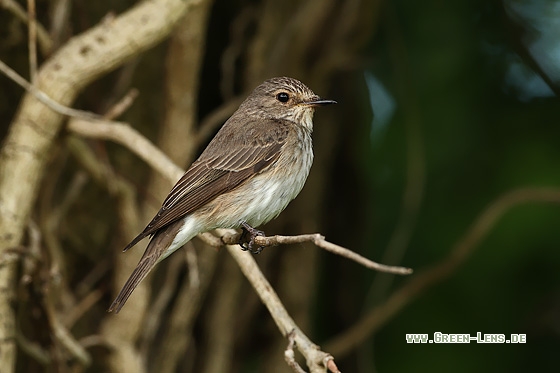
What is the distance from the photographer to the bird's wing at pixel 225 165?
11.5 feet

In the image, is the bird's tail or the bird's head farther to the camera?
the bird's head

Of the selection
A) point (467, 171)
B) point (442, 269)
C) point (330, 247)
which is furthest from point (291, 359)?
point (467, 171)

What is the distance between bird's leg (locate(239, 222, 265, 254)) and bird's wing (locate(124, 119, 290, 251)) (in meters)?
0.22

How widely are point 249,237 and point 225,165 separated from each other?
17.4 inches

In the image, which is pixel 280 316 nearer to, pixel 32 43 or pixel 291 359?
pixel 291 359

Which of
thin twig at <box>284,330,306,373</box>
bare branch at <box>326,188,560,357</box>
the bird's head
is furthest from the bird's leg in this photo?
bare branch at <box>326,188,560,357</box>

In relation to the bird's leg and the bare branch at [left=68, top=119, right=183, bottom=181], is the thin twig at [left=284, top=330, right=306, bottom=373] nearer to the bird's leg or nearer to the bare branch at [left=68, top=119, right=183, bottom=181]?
the bird's leg

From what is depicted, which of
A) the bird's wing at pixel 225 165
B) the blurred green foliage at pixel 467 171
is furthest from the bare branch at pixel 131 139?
the blurred green foliage at pixel 467 171

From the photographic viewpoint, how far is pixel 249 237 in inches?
138

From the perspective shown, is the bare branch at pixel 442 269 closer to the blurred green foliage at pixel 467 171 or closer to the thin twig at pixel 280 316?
the blurred green foliage at pixel 467 171

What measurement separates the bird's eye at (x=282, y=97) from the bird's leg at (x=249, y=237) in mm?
825

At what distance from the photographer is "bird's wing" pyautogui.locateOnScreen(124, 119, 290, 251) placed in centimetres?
349

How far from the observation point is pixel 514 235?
5301mm

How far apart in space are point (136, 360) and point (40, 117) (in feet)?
4.42
